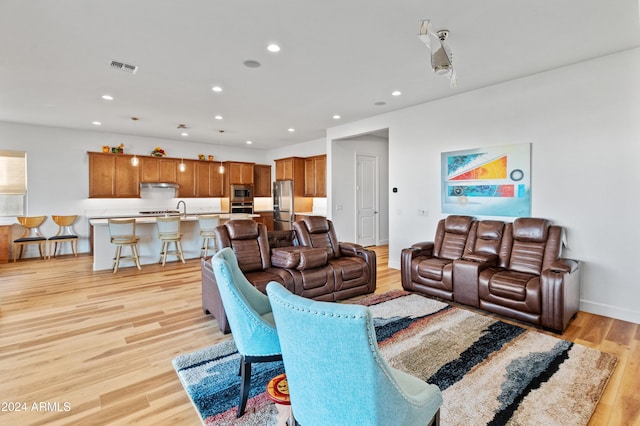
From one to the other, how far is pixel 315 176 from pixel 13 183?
22.2 feet

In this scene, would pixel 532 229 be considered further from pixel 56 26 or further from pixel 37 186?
pixel 37 186

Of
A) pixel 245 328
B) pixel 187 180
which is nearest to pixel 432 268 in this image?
pixel 245 328

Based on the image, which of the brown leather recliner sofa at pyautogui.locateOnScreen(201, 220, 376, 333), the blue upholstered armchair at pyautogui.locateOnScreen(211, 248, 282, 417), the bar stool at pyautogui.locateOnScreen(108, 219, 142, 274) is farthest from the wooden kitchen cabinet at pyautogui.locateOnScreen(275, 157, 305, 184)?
the blue upholstered armchair at pyautogui.locateOnScreen(211, 248, 282, 417)

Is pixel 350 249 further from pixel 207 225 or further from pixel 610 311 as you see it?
pixel 207 225

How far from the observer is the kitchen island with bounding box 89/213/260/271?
567cm

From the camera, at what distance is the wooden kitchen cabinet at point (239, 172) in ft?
30.6

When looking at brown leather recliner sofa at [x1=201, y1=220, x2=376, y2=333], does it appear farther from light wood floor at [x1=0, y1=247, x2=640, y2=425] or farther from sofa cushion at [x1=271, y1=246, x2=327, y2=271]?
light wood floor at [x1=0, y1=247, x2=640, y2=425]

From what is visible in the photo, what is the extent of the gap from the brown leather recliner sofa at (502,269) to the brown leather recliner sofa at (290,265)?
29.5 inches

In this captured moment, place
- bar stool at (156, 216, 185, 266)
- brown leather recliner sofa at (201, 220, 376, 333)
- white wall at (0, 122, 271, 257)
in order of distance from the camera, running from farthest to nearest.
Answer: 1. white wall at (0, 122, 271, 257)
2. bar stool at (156, 216, 185, 266)
3. brown leather recliner sofa at (201, 220, 376, 333)

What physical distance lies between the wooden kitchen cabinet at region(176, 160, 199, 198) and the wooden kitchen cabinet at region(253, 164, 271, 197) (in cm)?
193

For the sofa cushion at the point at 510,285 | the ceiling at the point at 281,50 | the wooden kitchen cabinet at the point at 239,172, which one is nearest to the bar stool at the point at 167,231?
the ceiling at the point at 281,50

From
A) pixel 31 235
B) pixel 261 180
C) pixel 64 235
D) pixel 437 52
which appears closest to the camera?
pixel 437 52

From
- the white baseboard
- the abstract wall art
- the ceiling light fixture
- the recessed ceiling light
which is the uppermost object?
the recessed ceiling light

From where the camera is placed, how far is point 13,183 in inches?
263
